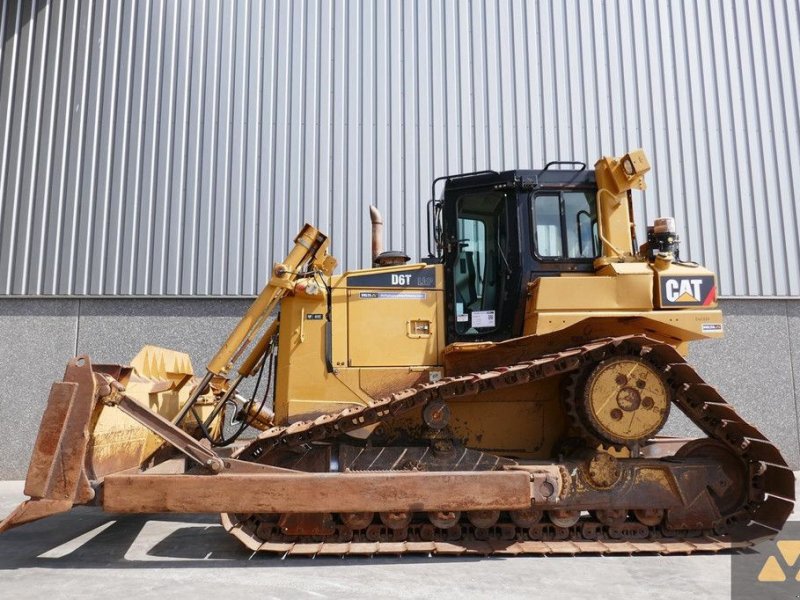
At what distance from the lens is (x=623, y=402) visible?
15.0ft

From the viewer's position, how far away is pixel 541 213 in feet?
17.5

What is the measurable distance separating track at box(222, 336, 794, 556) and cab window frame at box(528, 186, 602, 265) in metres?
0.95

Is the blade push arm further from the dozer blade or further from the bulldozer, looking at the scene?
the dozer blade

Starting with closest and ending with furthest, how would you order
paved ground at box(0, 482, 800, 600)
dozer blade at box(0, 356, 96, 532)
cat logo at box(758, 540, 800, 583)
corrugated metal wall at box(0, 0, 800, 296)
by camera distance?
paved ground at box(0, 482, 800, 600), cat logo at box(758, 540, 800, 583), dozer blade at box(0, 356, 96, 532), corrugated metal wall at box(0, 0, 800, 296)

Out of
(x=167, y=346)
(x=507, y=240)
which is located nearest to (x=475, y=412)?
(x=507, y=240)

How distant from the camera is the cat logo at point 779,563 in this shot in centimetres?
389

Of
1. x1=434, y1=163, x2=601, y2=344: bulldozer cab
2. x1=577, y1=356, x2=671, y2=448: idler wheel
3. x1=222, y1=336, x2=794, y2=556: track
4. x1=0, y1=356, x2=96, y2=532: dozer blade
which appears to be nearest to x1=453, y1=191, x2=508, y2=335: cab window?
x1=434, y1=163, x2=601, y2=344: bulldozer cab

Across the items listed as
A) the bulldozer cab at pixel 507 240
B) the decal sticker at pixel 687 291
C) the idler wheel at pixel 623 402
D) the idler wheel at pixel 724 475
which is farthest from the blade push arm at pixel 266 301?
the idler wheel at pixel 724 475

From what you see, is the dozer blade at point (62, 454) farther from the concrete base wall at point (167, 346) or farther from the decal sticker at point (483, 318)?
the concrete base wall at point (167, 346)

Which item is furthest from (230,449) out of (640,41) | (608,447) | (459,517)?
(640,41)

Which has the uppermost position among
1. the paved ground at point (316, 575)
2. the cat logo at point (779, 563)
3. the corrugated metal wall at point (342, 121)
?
the corrugated metal wall at point (342, 121)

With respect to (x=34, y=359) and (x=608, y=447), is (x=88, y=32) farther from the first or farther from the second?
(x=608, y=447)

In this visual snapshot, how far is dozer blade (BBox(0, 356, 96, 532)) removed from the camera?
4035 mm

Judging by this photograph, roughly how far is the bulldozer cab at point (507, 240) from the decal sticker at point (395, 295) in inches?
11.2
